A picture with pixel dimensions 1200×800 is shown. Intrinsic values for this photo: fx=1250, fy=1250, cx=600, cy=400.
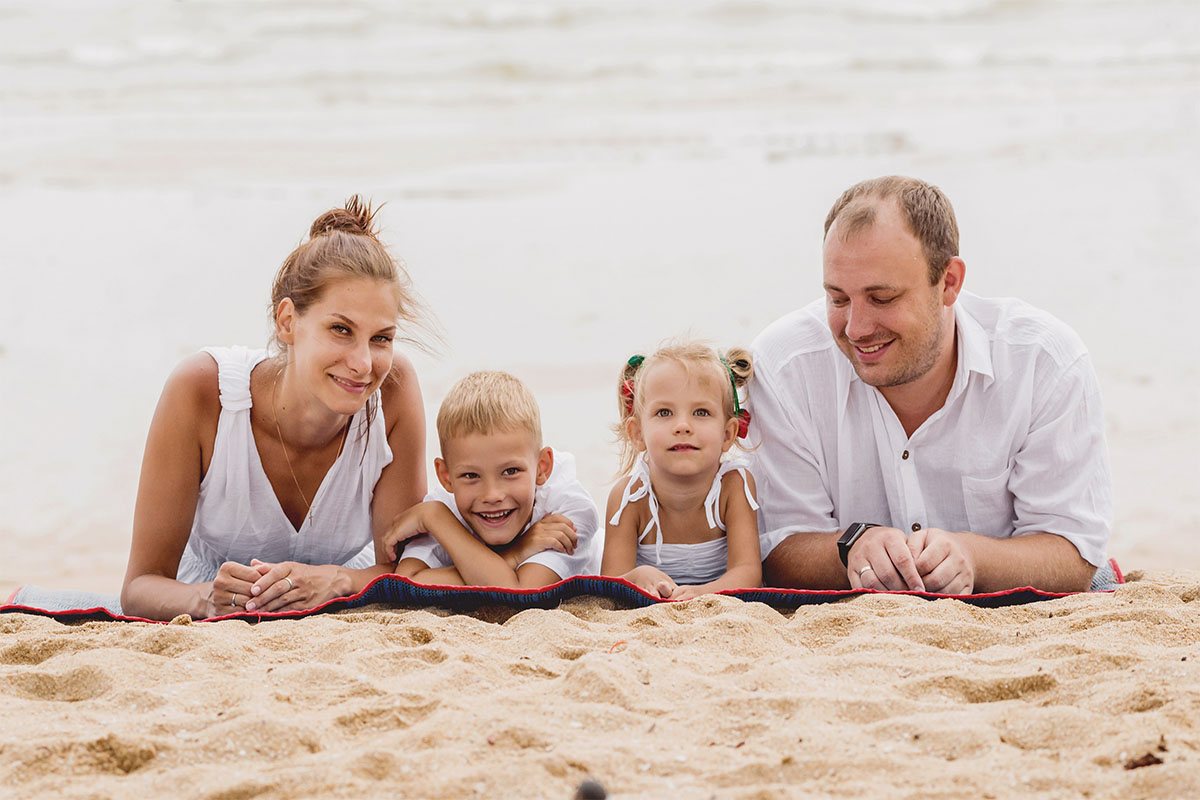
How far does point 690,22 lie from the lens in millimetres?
21219

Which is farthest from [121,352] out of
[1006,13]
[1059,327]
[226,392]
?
[1006,13]

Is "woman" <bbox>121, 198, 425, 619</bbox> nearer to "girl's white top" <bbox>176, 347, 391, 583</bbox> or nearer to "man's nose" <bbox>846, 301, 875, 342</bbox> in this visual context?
"girl's white top" <bbox>176, 347, 391, 583</bbox>

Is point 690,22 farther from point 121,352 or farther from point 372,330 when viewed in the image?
point 372,330

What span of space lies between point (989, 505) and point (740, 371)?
95 cm

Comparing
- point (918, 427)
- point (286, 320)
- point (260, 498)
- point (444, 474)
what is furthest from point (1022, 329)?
point (260, 498)

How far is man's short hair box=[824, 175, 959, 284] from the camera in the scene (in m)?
3.88

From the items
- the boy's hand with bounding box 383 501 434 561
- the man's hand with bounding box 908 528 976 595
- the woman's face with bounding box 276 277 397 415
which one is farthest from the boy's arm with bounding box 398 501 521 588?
the man's hand with bounding box 908 528 976 595

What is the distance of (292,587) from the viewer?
3.94 meters

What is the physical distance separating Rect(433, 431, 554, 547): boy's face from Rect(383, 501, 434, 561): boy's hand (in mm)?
138

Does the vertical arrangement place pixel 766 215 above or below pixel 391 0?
below

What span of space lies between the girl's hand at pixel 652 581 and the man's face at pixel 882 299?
0.90 m

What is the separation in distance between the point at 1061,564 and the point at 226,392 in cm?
279

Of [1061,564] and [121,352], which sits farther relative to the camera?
[121,352]

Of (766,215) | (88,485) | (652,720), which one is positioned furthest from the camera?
(766,215)
